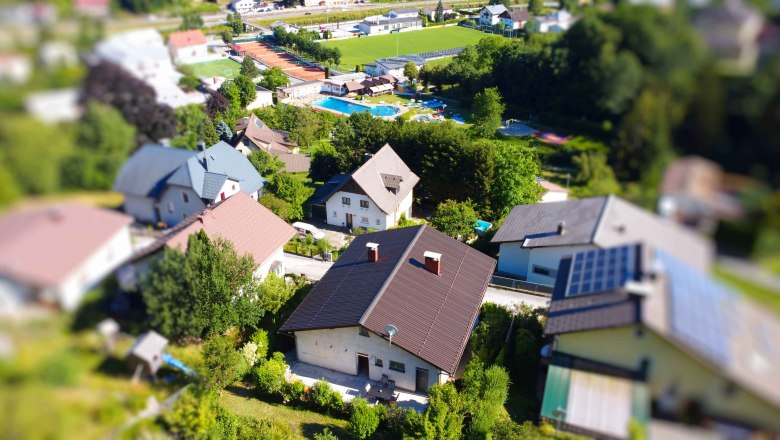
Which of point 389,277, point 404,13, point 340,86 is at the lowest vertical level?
point 340,86

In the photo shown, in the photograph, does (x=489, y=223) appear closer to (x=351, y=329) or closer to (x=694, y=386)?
(x=351, y=329)

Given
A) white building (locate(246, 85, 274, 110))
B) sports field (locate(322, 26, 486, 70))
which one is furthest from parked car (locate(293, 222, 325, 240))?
sports field (locate(322, 26, 486, 70))

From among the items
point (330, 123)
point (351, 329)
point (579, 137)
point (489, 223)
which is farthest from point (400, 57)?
point (579, 137)

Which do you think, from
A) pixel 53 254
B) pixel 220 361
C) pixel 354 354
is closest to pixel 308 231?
pixel 354 354

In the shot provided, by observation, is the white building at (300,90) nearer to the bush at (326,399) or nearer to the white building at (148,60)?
the bush at (326,399)

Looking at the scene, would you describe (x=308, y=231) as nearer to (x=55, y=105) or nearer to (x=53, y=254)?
(x=55, y=105)

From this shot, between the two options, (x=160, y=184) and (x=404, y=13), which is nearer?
(x=160, y=184)

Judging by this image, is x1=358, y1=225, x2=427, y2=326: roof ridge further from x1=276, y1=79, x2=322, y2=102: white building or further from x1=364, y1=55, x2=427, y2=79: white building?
x1=364, y1=55, x2=427, y2=79: white building
